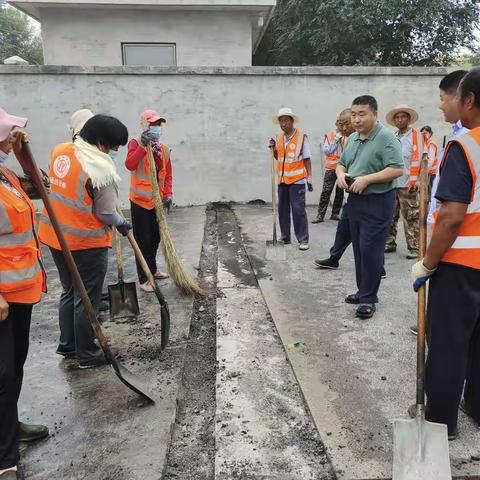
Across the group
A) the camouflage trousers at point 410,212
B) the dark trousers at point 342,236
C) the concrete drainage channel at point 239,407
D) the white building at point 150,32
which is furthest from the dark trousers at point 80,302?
the white building at point 150,32

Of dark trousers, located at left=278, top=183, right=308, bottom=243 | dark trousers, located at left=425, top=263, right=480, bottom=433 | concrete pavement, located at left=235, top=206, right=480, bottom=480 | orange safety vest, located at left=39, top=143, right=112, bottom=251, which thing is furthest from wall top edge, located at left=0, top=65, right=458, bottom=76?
dark trousers, located at left=425, top=263, right=480, bottom=433

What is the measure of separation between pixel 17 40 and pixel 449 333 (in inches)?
1405

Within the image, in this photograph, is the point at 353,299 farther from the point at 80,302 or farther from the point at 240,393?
the point at 80,302

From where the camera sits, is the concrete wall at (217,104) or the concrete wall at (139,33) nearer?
the concrete wall at (217,104)

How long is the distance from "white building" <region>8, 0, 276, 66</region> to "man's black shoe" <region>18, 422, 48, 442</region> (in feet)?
33.8

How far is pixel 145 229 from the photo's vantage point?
4539mm

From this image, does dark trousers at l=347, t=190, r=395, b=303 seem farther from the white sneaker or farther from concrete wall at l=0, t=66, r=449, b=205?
concrete wall at l=0, t=66, r=449, b=205

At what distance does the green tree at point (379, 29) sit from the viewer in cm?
1369

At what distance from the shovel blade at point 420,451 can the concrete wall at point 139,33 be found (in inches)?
427

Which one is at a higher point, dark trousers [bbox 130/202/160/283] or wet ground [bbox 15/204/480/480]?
dark trousers [bbox 130/202/160/283]

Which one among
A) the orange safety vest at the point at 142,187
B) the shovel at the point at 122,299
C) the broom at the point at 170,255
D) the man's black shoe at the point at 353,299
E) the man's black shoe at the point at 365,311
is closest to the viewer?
the shovel at the point at 122,299

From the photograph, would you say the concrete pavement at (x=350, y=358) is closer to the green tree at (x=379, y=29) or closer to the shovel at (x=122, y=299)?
the shovel at (x=122, y=299)

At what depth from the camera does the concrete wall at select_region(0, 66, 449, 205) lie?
893 centimetres

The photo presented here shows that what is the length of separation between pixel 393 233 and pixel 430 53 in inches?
473
